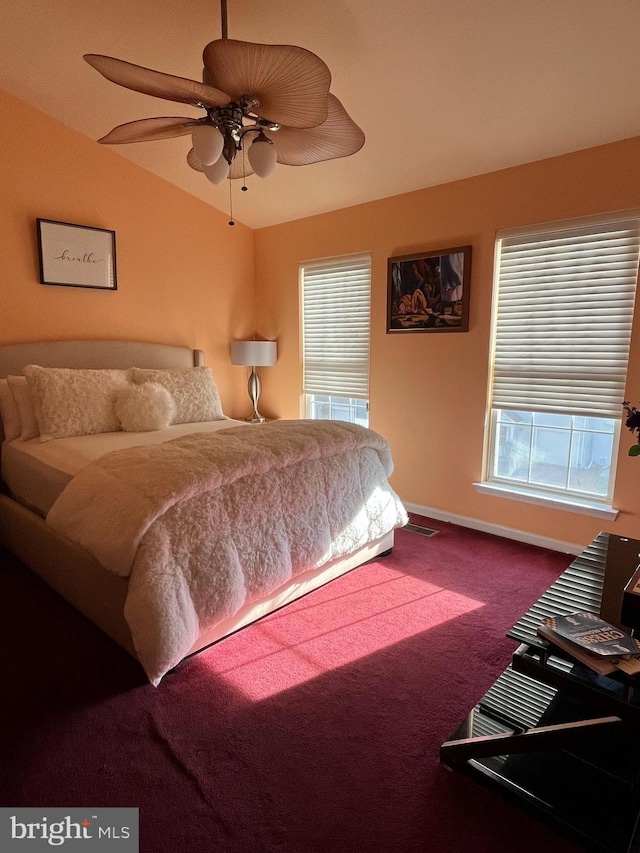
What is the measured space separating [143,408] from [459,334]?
7.29 feet

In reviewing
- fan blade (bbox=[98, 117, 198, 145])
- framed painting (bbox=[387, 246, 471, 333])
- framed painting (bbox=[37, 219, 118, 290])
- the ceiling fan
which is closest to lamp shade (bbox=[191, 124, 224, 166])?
the ceiling fan

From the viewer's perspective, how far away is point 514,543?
3295 mm

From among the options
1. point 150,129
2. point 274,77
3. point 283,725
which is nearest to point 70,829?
point 283,725

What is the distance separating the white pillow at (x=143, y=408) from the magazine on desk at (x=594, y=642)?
2.58m

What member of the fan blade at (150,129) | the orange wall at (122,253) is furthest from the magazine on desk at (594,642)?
the orange wall at (122,253)

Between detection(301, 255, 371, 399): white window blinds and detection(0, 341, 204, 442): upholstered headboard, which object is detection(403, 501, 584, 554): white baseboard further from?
detection(0, 341, 204, 442): upholstered headboard

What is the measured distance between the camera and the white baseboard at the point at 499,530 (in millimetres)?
3127

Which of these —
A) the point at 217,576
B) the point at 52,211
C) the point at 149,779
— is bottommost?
the point at 149,779

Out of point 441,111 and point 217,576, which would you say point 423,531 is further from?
point 441,111

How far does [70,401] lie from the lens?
10.1ft

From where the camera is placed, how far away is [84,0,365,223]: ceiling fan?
5.17 ft

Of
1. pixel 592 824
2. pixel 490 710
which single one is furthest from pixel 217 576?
pixel 592 824

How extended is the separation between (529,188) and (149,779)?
3481mm

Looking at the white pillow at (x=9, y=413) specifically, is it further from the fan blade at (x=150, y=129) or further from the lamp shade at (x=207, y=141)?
the lamp shade at (x=207, y=141)
